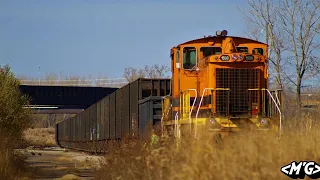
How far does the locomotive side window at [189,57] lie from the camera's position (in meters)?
16.7

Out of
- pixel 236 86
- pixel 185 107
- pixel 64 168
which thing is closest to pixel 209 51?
pixel 236 86

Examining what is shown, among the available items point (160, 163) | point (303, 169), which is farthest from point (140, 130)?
point (303, 169)

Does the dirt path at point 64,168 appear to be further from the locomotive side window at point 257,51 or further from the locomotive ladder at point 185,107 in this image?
the locomotive side window at point 257,51

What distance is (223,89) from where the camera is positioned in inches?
595

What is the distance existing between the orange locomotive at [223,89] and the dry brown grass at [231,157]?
3.13 metres

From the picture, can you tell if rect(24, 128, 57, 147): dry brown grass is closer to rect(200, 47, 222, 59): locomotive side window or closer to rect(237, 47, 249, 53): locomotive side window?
rect(200, 47, 222, 59): locomotive side window

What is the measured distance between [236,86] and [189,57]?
82.7 inches

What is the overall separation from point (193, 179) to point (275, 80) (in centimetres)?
2196

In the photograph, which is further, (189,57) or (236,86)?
(189,57)

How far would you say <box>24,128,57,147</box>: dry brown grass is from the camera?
8138 cm

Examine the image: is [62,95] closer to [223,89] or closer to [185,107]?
[185,107]

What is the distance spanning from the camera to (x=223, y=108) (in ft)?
49.4
